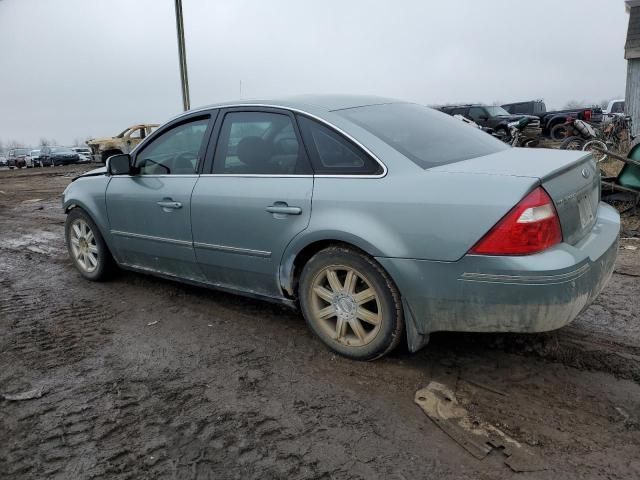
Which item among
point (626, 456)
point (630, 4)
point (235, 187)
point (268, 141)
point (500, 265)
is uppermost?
point (630, 4)

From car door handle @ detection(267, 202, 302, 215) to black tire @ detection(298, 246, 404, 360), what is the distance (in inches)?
11.2

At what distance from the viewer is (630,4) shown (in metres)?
20.4

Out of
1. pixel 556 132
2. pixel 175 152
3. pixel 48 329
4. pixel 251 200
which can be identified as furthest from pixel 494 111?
pixel 48 329

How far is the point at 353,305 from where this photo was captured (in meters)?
3.17

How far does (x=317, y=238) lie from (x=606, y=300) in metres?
2.50

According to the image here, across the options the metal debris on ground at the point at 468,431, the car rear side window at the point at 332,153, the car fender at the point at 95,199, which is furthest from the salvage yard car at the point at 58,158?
the metal debris on ground at the point at 468,431

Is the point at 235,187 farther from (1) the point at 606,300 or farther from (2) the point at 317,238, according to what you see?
(1) the point at 606,300

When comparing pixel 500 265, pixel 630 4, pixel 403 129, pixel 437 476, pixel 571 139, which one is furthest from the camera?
pixel 630 4

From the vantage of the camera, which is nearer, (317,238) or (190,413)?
(190,413)

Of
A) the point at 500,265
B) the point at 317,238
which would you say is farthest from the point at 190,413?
the point at 500,265

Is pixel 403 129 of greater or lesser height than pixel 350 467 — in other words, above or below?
above

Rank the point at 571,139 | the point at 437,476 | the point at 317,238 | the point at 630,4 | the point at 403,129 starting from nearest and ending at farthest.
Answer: the point at 437,476, the point at 317,238, the point at 403,129, the point at 571,139, the point at 630,4

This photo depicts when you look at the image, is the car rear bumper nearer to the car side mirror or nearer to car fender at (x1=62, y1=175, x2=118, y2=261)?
the car side mirror

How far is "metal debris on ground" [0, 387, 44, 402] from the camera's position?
2959 mm
